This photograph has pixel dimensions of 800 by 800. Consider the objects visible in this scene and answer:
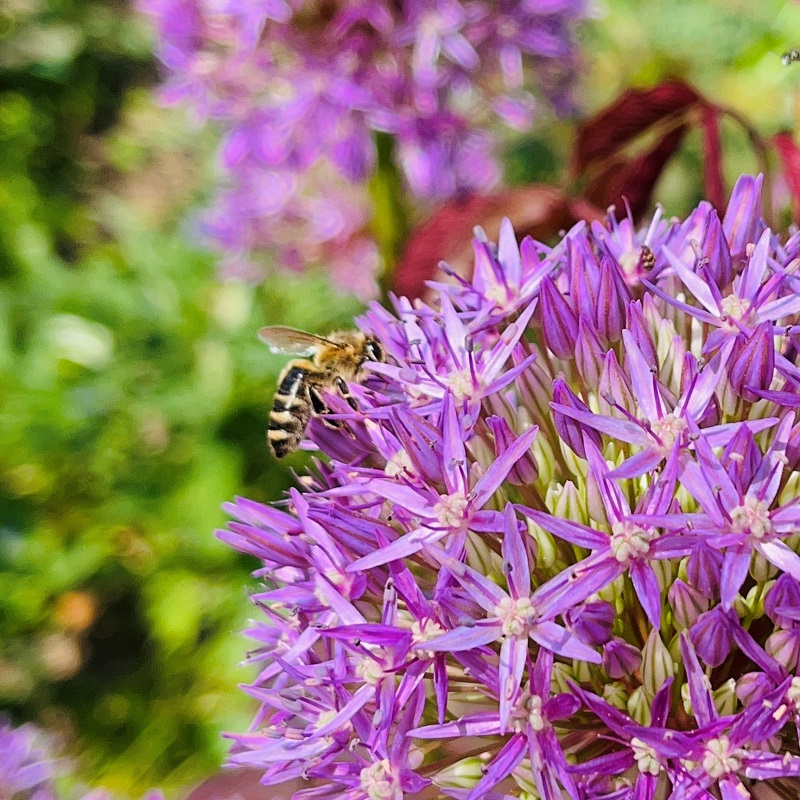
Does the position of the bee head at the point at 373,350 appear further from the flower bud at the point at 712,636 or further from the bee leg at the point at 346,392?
the flower bud at the point at 712,636

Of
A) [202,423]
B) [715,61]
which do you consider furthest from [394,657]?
[715,61]

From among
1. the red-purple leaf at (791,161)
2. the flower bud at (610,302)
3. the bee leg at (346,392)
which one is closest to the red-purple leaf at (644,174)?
the red-purple leaf at (791,161)

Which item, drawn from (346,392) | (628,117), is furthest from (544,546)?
(628,117)

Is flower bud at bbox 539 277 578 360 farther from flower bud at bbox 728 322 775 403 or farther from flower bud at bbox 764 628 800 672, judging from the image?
flower bud at bbox 764 628 800 672

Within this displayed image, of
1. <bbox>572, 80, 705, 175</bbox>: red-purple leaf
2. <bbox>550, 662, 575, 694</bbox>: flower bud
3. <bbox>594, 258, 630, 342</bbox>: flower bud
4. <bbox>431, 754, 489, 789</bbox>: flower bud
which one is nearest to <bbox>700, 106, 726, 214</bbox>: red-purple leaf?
<bbox>572, 80, 705, 175</bbox>: red-purple leaf

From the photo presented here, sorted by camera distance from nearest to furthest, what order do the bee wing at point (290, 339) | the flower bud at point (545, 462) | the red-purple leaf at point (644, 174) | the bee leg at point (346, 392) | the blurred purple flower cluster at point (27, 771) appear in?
the flower bud at point (545, 462)
the bee leg at point (346, 392)
the red-purple leaf at point (644, 174)
the bee wing at point (290, 339)
the blurred purple flower cluster at point (27, 771)

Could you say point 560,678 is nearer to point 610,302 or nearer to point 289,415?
point 610,302
